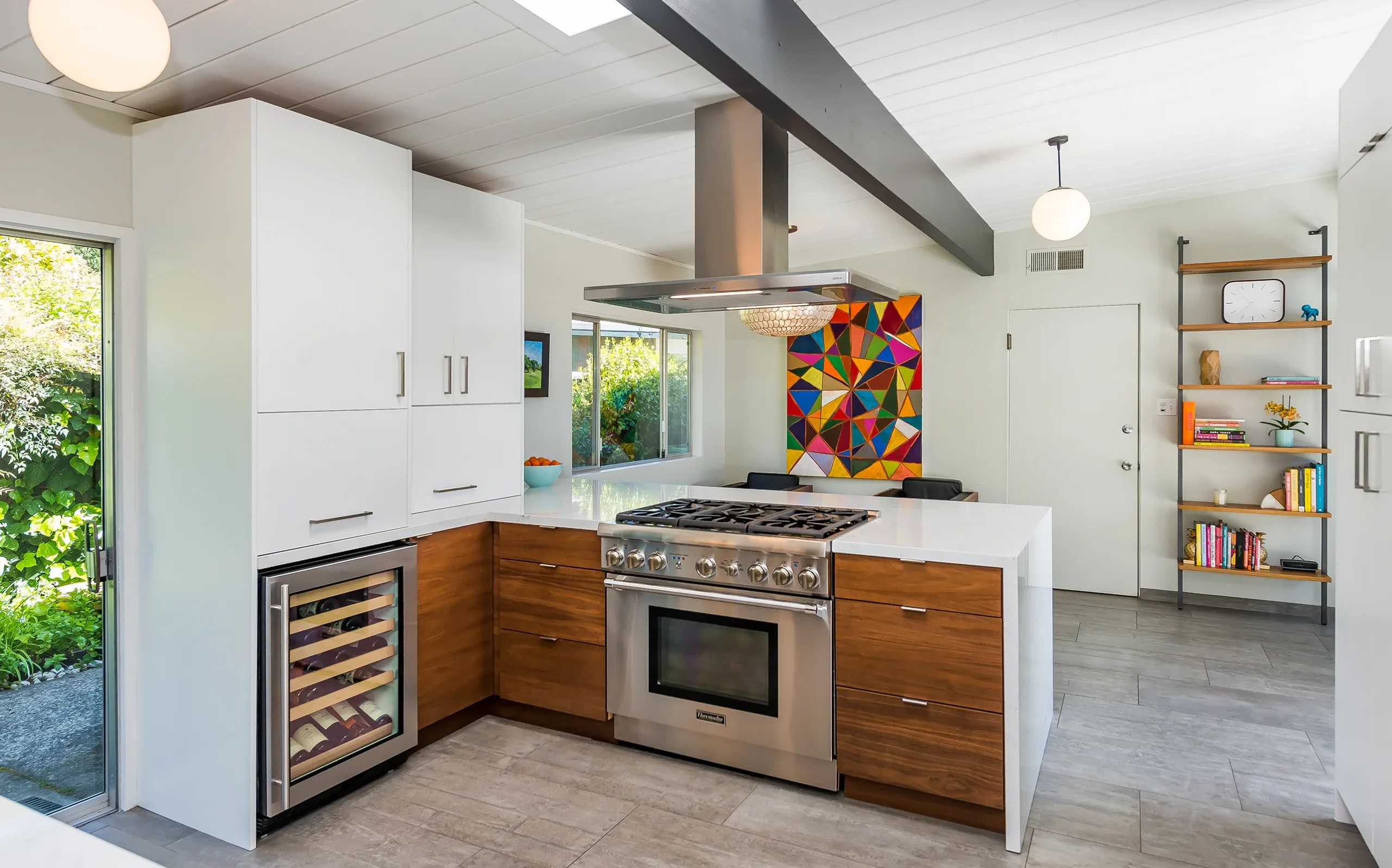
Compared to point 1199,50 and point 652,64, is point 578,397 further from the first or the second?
point 1199,50

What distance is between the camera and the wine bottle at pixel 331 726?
8.58 ft

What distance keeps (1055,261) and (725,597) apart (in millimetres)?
4108

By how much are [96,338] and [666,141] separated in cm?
216

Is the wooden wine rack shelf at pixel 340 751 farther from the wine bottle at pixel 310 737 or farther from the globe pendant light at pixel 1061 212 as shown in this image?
the globe pendant light at pixel 1061 212

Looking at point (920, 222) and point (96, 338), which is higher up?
point (920, 222)

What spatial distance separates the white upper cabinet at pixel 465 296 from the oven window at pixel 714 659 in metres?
1.19

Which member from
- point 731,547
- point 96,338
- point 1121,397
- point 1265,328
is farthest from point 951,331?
point 96,338

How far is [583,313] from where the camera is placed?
4984 mm

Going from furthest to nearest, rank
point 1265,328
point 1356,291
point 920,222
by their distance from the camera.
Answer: point 1265,328
point 920,222
point 1356,291

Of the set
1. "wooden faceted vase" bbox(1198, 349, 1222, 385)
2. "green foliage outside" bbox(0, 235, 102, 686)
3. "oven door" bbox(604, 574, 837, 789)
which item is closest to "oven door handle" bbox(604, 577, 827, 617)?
"oven door" bbox(604, 574, 837, 789)

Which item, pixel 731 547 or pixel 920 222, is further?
pixel 920 222

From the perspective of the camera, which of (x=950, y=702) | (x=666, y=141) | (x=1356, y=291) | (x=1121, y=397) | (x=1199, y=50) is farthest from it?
(x=1121, y=397)

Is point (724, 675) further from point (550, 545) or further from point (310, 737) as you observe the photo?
point (310, 737)

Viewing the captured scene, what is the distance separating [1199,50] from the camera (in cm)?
297
